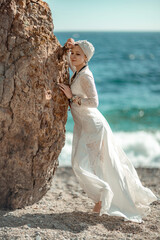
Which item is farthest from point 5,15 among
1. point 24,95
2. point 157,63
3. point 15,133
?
point 157,63

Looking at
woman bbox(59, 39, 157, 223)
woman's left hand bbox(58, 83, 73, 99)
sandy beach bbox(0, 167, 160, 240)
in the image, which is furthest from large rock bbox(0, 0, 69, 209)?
sandy beach bbox(0, 167, 160, 240)

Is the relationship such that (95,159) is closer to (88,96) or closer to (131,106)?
(88,96)

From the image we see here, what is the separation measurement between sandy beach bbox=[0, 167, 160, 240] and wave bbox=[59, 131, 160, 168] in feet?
10.9

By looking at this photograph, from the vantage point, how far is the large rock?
3.61 m

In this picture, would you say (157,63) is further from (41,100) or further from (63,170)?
(41,100)

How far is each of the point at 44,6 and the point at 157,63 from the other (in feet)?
83.1

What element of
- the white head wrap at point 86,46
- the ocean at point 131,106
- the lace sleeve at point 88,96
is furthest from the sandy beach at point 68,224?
the ocean at point 131,106

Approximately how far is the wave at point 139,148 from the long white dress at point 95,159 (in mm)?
3904

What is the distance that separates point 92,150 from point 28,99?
37.9 inches

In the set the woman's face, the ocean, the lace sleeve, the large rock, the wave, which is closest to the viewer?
the large rock

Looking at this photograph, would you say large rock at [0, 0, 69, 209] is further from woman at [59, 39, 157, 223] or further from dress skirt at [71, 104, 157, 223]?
A: dress skirt at [71, 104, 157, 223]

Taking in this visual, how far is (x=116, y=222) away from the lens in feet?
13.0

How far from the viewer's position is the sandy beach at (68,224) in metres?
3.44

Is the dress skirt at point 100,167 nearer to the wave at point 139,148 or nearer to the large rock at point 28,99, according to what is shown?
the large rock at point 28,99
